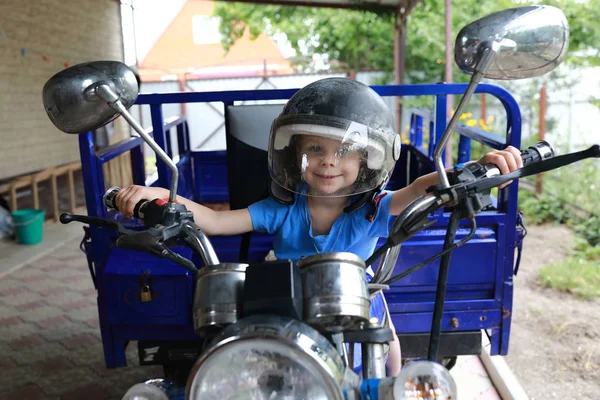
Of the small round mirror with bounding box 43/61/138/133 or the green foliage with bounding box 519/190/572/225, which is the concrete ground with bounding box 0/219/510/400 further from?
the green foliage with bounding box 519/190/572/225

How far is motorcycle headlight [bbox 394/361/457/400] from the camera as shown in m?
0.92

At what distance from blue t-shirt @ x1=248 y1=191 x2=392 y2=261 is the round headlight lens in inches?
32.9

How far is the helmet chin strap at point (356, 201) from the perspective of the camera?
1.74m

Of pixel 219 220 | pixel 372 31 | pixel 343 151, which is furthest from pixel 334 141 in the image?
pixel 372 31

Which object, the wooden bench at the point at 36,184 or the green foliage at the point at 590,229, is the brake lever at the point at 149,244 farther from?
the wooden bench at the point at 36,184

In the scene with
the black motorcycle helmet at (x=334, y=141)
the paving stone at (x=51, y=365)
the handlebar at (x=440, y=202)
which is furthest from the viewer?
the paving stone at (x=51, y=365)

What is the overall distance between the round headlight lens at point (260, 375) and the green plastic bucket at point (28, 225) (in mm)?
5924

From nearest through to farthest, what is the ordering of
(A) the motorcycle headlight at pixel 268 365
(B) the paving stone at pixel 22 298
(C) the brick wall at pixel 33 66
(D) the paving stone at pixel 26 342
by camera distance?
(A) the motorcycle headlight at pixel 268 365, (D) the paving stone at pixel 26 342, (B) the paving stone at pixel 22 298, (C) the brick wall at pixel 33 66

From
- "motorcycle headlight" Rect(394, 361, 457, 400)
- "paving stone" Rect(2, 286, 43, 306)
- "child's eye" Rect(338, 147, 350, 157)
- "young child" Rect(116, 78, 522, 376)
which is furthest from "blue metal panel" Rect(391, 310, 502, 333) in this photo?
"paving stone" Rect(2, 286, 43, 306)

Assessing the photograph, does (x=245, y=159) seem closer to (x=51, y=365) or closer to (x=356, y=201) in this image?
(x=356, y=201)

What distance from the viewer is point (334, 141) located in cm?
137

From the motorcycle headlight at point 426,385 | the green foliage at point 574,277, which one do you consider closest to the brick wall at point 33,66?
the green foliage at point 574,277

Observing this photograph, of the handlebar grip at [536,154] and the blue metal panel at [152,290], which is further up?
the handlebar grip at [536,154]

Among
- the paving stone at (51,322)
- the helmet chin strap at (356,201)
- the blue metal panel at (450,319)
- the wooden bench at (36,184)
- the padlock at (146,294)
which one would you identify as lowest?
the paving stone at (51,322)
